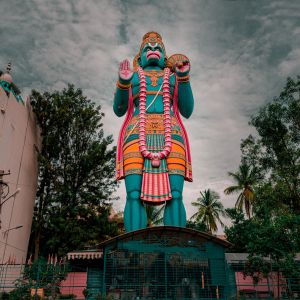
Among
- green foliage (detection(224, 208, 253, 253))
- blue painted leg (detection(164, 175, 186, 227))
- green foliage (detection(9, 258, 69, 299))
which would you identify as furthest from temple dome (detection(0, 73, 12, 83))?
green foliage (detection(224, 208, 253, 253))

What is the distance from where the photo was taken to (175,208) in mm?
8844

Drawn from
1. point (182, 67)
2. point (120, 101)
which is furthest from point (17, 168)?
point (182, 67)

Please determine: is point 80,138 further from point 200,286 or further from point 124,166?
point 200,286

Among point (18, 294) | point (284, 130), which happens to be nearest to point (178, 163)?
point (18, 294)

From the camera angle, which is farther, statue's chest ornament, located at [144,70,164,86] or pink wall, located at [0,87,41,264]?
pink wall, located at [0,87,41,264]

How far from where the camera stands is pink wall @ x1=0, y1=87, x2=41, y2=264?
11148mm

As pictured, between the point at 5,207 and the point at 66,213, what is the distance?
10.1ft

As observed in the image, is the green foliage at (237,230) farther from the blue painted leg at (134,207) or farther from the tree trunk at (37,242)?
the tree trunk at (37,242)

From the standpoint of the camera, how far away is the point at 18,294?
738cm

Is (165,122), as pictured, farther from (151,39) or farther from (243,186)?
(243,186)

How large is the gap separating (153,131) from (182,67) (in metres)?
1.94

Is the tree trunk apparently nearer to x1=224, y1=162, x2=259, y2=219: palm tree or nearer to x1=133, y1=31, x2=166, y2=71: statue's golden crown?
x1=133, y1=31, x2=166, y2=71: statue's golden crown

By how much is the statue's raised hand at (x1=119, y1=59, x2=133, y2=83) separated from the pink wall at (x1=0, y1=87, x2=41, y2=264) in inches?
157

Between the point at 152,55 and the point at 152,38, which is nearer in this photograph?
the point at 152,55
